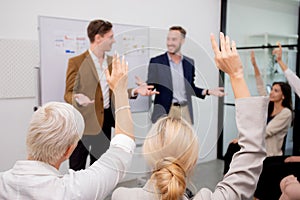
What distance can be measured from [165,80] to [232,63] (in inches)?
24.0

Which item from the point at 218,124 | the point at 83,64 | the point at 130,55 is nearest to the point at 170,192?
the point at 218,124

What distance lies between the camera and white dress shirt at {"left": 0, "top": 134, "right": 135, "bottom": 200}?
0.94 m

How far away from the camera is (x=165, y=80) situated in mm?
1505

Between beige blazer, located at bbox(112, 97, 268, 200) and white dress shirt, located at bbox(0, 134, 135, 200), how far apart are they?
0.12 metres

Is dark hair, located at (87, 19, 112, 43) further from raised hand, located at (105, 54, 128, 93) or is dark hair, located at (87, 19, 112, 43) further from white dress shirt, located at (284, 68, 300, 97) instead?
white dress shirt, located at (284, 68, 300, 97)

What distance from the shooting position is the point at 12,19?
286 cm

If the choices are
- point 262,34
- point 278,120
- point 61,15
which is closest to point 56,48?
point 61,15

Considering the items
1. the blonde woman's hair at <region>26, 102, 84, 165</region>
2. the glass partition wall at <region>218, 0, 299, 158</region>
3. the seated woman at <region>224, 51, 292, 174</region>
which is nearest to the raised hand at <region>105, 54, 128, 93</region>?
the blonde woman's hair at <region>26, 102, 84, 165</region>

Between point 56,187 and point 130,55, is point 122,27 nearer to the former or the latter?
point 130,55

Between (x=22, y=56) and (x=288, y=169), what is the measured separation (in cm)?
251

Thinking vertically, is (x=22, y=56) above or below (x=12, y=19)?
below

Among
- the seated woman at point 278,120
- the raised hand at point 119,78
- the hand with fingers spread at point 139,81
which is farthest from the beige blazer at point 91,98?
the seated woman at point 278,120

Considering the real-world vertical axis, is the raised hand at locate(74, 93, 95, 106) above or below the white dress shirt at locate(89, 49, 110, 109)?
below

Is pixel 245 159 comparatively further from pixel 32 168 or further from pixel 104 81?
pixel 104 81
